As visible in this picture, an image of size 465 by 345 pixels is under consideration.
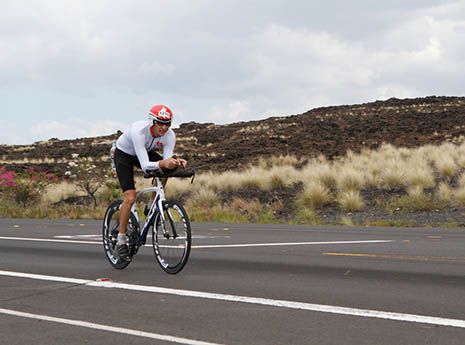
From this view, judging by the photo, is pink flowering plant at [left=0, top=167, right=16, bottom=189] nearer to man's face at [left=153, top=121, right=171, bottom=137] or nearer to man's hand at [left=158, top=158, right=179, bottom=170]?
man's face at [left=153, top=121, right=171, bottom=137]

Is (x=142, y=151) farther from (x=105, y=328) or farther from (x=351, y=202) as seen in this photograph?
(x=351, y=202)

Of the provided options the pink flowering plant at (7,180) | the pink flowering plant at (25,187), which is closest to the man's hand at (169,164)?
the pink flowering plant at (7,180)

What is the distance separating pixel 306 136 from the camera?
5591 centimetres

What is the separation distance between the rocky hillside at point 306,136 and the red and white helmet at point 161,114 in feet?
110

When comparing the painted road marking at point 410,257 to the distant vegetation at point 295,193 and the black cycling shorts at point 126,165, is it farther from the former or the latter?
the distant vegetation at point 295,193

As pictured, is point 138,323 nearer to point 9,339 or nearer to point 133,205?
point 9,339

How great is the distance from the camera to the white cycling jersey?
8922 mm

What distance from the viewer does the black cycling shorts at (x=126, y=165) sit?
947 cm

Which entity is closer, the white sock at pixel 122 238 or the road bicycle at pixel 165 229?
the road bicycle at pixel 165 229

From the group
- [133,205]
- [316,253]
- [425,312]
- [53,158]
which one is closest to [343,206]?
[316,253]

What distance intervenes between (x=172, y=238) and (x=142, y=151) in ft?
3.71

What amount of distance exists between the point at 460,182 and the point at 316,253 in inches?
615

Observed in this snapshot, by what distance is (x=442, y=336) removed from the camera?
18.8ft

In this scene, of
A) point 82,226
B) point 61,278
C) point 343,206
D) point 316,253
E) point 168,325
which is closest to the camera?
point 168,325
